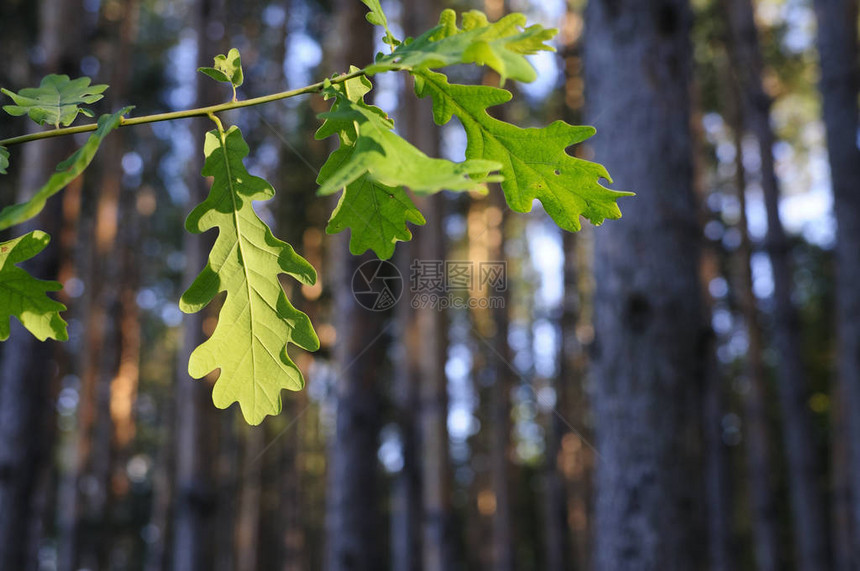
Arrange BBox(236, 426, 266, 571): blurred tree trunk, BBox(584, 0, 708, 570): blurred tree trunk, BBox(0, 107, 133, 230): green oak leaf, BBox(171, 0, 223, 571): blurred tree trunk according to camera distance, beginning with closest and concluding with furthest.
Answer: BBox(0, 107, 133, 230): green oak leaf, BBox(584, 0, 708, 570): blurred tree trunk, BBox(171, 0, 223, 571): blurred tree trunk, BBox(236, 426, 266, 571): blurred tree trunk

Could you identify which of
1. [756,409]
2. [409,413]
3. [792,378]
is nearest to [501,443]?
[409,413]

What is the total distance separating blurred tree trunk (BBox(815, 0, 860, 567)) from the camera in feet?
16.5

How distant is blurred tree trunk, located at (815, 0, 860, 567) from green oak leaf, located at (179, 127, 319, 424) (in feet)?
17.4

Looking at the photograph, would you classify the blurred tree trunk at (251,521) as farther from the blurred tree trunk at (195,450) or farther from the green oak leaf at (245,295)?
the green oak leaf at (245,295)

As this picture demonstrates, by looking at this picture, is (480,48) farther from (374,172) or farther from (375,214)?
(375,214)

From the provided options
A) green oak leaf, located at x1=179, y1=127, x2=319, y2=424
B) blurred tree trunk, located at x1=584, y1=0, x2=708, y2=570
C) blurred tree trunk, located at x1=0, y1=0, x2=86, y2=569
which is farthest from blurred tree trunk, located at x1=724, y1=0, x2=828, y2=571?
green oak leaf, located at x1=179, y1=127, x2=319, y2=424

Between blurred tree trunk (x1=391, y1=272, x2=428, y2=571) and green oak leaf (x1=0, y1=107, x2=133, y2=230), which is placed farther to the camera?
blurred tree trunk (x1=391, y1=272, x2=428, y2=571)

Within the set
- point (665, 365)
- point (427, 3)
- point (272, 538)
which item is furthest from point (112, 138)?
point (272, 538)

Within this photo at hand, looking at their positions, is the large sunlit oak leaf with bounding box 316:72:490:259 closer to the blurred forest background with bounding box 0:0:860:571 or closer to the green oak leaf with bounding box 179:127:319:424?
the green oak leaf with bounding box 179:127:319:424

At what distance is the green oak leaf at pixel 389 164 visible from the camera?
503 mm

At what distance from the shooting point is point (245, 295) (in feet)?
2.50

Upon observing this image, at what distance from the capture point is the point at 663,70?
2.71m

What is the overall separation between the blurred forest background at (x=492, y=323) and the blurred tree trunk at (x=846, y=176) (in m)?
0.02

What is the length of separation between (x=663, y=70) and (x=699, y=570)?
6.18 ft
